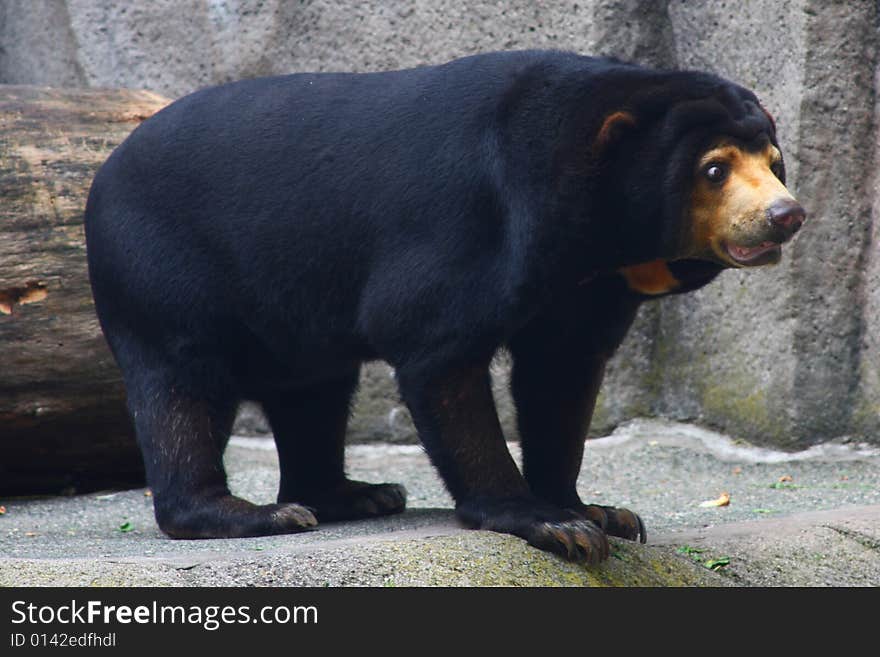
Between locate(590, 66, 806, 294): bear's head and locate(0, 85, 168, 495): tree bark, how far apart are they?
2.51 metres

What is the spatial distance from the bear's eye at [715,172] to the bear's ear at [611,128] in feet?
0.74

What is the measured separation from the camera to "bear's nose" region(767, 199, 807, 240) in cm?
371

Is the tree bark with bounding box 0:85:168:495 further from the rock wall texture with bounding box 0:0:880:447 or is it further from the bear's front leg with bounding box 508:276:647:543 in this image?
the bear's front leg with bounding box 508:276:647:543

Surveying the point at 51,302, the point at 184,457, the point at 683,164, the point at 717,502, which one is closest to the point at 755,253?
the point at 683,164

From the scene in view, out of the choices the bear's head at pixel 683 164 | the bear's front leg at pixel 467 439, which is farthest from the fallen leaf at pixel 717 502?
the bear's head at pixel 683 164

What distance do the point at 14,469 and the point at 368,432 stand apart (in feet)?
6.73

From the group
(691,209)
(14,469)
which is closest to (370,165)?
(691,209)

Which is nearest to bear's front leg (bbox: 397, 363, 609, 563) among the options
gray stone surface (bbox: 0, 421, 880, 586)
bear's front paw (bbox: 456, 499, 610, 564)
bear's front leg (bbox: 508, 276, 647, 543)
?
bear's front paw (bbox: 456, 499, 610, 564)

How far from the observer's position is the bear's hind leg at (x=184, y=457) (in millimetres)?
4504

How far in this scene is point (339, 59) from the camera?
285 inches

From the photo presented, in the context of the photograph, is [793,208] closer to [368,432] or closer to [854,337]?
[854,337]

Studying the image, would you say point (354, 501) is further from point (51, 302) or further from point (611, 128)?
point (611, 128)

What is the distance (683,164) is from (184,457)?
177 centimetres
